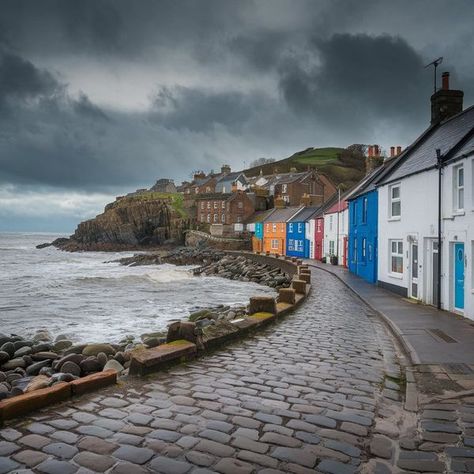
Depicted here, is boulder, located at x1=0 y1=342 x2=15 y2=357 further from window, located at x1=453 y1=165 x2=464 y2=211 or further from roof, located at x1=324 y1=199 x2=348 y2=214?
roof, located at x1=324 y1=199 x2=348 y2=214

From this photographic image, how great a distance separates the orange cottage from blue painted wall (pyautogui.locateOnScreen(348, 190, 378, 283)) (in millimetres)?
28646

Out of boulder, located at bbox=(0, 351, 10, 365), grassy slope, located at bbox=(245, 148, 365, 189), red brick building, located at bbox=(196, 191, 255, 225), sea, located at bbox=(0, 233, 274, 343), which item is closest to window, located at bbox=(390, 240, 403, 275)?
sea, located at bbox=(0, 233, 274, 343)

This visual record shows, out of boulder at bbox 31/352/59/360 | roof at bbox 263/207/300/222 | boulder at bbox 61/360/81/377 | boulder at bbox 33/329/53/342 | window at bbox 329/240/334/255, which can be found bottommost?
boulder at bbox 33/329/53/342

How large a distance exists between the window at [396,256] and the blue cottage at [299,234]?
108 ft

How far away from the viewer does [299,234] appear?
57094mm

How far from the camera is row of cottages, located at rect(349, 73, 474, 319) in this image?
13500mm

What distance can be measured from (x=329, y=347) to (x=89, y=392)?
5319 mm

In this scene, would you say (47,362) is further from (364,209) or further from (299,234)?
(299,234)

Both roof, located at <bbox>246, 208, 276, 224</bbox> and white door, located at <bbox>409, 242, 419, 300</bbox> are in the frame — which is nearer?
white door, located at <bbox>409, 242, 419, 300</bbox>

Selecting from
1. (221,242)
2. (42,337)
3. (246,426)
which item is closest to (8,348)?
(42,337)

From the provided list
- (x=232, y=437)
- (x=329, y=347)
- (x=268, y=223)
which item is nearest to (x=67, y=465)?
(x=232, y=437)

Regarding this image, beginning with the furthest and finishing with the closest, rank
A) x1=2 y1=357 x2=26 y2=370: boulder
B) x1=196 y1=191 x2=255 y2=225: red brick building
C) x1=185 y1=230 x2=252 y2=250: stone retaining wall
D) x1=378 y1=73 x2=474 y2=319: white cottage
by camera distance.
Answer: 1. x1=196 y1=191 x2=255 y2=225: red brick building
2. x1=185 y1=230 x2=252 y2=250: stone retaining wall
3. x1=378 y1=73 x2=474 y2=319: white cottage
4. x1=2 y1=357 x2=26 y2=370: boulder

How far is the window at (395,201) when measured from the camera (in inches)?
784

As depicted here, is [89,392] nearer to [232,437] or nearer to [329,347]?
[232,437]
